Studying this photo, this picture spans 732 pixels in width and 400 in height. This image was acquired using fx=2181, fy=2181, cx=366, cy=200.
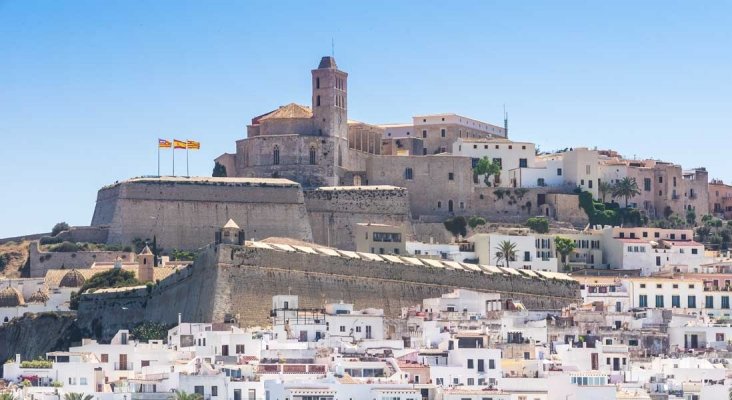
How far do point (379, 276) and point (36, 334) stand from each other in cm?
1315

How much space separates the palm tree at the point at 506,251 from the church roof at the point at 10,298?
63.2ft

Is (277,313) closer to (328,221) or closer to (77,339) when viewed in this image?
(77,339)

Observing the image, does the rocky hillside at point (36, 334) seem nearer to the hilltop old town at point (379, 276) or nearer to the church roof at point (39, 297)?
the hilltop old town at point (379, 276)

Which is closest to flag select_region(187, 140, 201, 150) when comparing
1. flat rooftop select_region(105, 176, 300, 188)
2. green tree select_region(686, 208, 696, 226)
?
flat rooftop select_region(105, 176, 300, 188)

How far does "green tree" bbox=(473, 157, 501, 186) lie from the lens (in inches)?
3927

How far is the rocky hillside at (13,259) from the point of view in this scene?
3681 inches

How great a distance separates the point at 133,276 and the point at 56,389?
94.0 ft

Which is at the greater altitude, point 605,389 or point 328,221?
point 328,221

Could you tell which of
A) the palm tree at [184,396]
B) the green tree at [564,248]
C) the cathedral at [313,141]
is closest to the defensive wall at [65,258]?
the cathedral at [313,141]

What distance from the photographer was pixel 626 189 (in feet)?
327

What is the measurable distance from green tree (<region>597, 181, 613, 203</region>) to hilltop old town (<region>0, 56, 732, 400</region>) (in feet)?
0.36

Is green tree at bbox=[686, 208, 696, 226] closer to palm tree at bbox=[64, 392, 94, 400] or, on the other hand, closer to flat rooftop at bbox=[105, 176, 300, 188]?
flat rooftop at bbox=[105, 176, 300, 188]

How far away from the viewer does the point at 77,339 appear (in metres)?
80.9

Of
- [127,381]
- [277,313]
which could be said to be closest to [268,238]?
[277,313]
